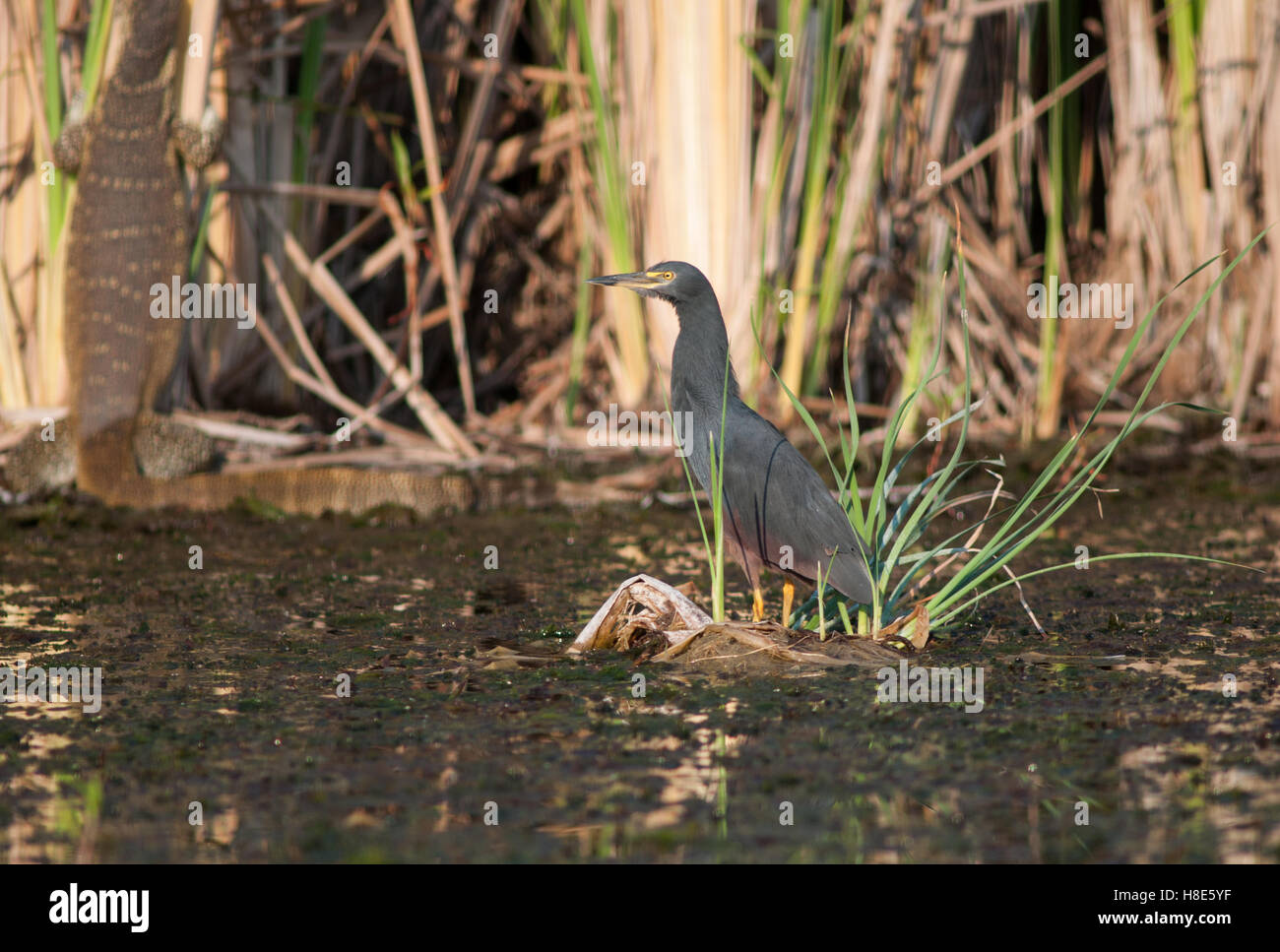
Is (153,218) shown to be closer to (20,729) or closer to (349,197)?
(349,197)

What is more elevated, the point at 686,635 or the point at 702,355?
the point at 702,355

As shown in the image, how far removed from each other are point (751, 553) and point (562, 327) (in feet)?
12.4

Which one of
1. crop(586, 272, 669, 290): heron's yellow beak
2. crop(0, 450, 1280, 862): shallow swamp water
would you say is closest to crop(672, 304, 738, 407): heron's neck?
crop(586, 272, 669, 290): heron's yellow beak

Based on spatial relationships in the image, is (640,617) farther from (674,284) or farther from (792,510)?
(674,284)

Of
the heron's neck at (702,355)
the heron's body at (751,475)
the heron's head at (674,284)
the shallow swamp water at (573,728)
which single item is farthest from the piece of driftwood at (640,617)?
the heron's head at (674,284)

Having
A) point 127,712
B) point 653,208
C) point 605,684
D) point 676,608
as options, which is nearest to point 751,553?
point 676,608

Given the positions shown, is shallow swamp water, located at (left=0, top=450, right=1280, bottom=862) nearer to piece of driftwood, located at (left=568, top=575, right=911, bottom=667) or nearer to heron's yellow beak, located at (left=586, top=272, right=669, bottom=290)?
piece of driftwood, located at (left=568, top=575, right=911, bottom=667)

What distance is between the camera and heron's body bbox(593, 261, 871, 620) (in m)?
3.91

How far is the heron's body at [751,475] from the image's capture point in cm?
391

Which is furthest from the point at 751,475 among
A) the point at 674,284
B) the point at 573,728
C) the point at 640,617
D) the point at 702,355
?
the point at 573,728

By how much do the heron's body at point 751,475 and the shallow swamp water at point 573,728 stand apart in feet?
1.20

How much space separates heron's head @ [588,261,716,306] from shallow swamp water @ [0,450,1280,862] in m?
0.96

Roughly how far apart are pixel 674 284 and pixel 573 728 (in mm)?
1630

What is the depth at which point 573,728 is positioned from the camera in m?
3.16
